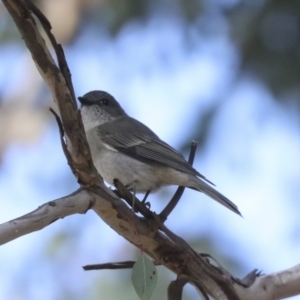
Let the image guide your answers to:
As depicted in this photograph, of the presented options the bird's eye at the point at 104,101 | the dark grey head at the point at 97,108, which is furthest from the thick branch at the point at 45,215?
the bird's eye at the point at 104,101

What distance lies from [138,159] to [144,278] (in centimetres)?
167

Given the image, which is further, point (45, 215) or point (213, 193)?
point (213, 193)

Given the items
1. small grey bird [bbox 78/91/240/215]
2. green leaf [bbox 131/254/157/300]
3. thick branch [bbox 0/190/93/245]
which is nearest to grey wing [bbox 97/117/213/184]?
small grey bird [bbox 78/91/240/215]

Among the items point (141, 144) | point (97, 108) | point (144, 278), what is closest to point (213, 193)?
point (141, 144)

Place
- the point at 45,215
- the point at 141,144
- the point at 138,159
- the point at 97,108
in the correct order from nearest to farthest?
the point at 45,215, the point at 138,159, the point at 141,144, the point at 97,108

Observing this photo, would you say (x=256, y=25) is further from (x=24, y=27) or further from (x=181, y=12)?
(x=24, y=27)

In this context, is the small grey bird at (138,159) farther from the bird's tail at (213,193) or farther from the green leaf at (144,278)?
the green leaf at (144,278)

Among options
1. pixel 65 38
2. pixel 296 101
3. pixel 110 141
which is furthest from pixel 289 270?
pixel 65 38

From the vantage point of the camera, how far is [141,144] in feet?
12.3

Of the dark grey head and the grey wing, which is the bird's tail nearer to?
the grey wing

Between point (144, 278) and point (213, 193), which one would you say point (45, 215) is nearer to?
point (144, 278)

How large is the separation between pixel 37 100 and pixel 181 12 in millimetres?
1201

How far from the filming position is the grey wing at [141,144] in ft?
11.3

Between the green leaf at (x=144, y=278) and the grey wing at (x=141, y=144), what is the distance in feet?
4.46
